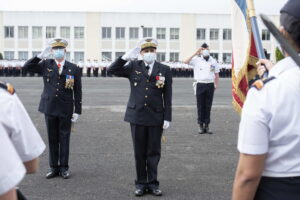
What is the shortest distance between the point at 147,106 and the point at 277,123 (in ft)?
13.3

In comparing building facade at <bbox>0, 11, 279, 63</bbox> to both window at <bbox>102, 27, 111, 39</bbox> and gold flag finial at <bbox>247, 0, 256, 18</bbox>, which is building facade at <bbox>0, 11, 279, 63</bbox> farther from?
gold flag finial at <bbox>247, 0, 256, 18</bbox>

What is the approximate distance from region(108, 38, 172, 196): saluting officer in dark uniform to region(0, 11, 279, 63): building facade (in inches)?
2414

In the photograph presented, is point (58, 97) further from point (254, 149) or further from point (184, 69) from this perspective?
point (184, 69)

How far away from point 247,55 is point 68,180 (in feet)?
12.3

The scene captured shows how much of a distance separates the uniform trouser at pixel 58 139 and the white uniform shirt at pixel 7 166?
507 cm

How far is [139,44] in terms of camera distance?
6121 millimetres

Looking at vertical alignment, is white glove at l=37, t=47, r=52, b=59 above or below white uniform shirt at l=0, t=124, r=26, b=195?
above

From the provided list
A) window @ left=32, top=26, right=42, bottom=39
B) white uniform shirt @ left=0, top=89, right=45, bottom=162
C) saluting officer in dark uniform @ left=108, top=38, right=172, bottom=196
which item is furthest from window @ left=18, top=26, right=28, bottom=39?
white uniform shirt @ left=0, top=89, right=45, bottom=162

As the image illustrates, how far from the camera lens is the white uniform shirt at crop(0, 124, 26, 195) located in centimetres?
177

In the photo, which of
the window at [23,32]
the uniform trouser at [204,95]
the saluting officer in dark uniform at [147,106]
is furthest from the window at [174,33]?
the saluting officer in dark uniform at [147,106]

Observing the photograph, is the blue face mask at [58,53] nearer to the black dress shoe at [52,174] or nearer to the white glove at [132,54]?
the white glove at [132,54]

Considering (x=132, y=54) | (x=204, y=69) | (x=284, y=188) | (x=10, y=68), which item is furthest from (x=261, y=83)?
(x=10, y=68)

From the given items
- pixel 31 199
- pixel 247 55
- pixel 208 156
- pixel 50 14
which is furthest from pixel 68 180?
pixel 50 14

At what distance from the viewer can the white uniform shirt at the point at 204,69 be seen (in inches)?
436
